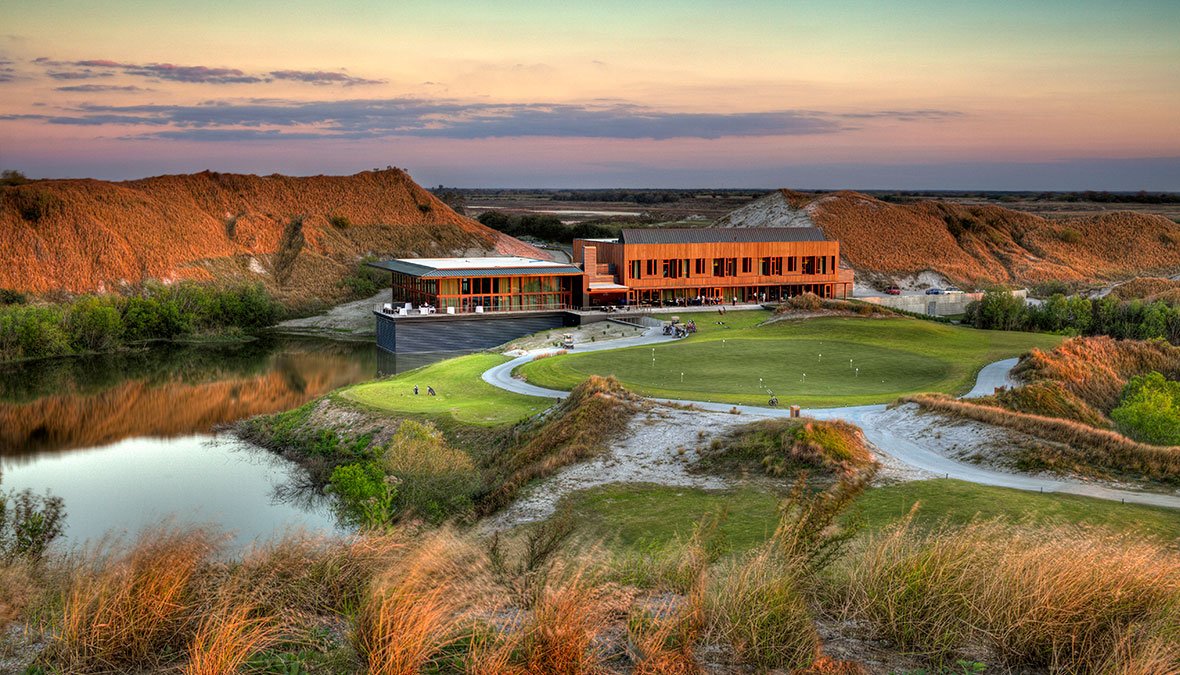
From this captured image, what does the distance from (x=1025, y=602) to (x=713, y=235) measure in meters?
71.0

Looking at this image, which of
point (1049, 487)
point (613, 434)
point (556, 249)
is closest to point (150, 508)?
point (613, 434)

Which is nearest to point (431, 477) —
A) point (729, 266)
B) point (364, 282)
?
point (729, 266)

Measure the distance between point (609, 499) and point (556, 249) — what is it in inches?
3917

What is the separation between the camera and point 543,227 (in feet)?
473

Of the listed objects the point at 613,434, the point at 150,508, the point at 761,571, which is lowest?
the point at 150,508

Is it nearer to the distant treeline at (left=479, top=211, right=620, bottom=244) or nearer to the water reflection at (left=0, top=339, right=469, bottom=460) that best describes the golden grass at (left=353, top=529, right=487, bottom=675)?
the water reflection at (left=0, top=339, right=469, bottom=460)

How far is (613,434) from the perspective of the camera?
107 ft

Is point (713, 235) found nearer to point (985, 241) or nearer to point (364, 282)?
point (364, 282)

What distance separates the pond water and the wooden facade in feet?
53.9

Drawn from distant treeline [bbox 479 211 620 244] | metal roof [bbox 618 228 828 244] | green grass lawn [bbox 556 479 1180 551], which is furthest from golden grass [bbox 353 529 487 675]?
distant treeline [bbox 479 211 620 244]

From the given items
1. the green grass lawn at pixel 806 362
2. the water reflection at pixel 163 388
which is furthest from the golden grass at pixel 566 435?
the water reflection at pixel 163 388

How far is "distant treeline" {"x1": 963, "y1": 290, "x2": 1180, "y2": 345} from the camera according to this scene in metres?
60.2

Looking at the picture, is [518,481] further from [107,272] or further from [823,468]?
[107,272]

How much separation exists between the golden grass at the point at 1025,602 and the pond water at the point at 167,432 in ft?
20.9
